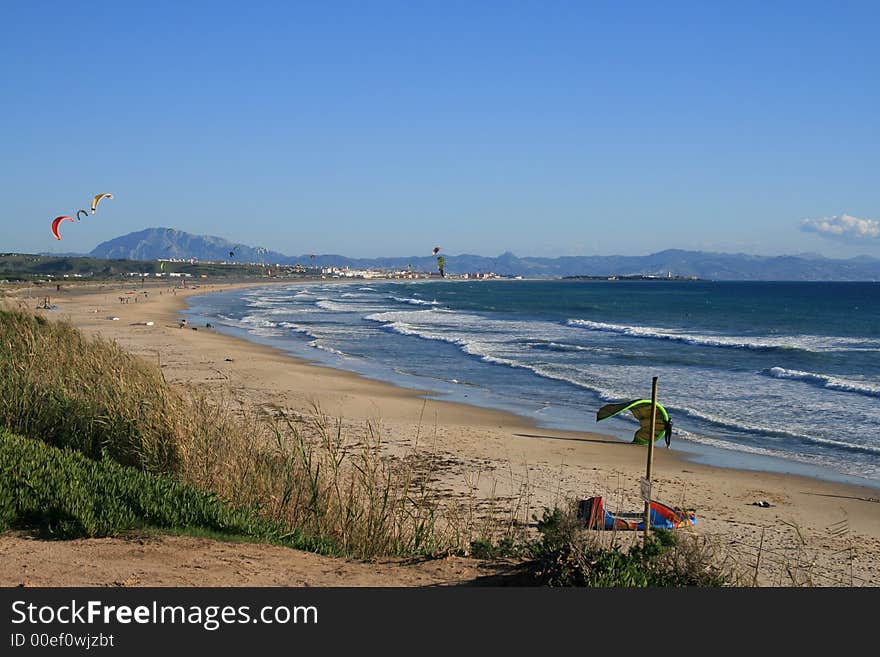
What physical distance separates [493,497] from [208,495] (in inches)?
147

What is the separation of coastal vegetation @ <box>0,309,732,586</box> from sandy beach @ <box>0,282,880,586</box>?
0.33 metres

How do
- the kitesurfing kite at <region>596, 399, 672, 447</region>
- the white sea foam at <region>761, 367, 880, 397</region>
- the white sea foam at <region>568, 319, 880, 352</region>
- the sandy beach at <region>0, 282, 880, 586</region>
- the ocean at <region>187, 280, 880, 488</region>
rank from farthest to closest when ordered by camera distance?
the white sea foam at <region>568, 319, 880, 352</region> → the white sea foam at <region>761, 367, 880, 397</region> → the ocean at <region>187, 280, 880, 488</region> → the kitesurfing kite at <region>596, 399, 672, 447</region> → the sandy beach at <region>0, 282, 880, 586</region>

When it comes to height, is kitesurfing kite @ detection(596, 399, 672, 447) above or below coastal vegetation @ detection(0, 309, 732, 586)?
above

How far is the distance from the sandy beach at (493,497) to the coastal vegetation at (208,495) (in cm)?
33

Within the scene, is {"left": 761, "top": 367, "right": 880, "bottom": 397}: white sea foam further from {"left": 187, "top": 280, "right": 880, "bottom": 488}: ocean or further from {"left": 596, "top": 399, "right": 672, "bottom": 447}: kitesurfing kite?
{"left": 596, "top": 399, "right": 672, "bottom": 447}: kitesurfing kite

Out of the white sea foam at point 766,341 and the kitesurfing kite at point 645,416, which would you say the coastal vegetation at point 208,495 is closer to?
the kitesurfing kite at point 645,416

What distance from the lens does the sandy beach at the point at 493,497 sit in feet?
16.9

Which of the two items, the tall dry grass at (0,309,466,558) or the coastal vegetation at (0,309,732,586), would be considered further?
the tall dry grass at (0,309,466,558)

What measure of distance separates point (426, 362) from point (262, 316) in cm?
2670

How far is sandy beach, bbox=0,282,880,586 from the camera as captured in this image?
5148 millimetres

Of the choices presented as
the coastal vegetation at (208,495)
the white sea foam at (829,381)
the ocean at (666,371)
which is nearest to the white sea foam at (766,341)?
the ocean at (666,371)

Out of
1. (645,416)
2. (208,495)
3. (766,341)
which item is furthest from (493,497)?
(766,341)

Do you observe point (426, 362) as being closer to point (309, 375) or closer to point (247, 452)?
point (309, 375)

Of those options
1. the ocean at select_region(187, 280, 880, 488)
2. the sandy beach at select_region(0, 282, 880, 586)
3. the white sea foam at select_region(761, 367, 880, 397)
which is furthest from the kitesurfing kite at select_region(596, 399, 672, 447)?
the white sea foam at select_region(761, 367, 880, 397)
